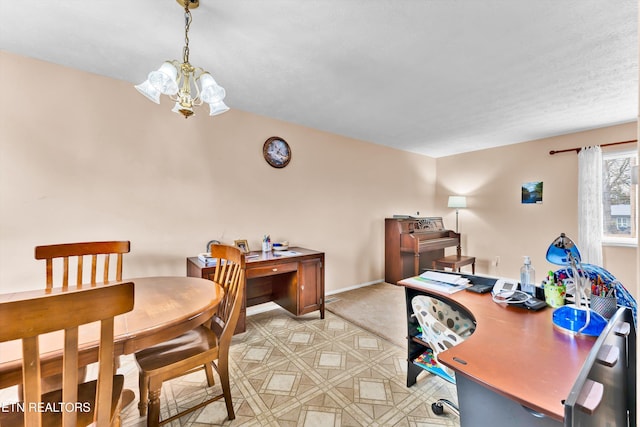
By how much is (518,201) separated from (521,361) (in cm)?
438

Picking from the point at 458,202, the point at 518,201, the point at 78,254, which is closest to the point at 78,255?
the point at 78,254

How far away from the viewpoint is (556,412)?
0.63 m

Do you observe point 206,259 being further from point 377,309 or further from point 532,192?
point 532,192

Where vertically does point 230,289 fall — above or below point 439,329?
above

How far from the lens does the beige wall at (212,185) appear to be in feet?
6.61

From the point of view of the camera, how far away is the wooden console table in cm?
256

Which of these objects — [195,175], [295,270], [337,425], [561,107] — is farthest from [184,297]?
[561,107]

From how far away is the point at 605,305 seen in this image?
120 cm

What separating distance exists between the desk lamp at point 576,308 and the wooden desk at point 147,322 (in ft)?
5.35

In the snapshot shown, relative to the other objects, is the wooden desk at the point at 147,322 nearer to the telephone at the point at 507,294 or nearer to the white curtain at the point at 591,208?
the telephone at the point at 507,294

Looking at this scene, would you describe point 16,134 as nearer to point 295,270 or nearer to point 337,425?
point 295,270

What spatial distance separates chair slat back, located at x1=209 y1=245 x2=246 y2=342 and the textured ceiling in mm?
1468

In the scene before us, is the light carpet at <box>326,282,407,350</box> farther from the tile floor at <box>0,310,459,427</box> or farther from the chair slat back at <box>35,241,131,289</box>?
the chair slat back at <box>35,241,131,289</box>

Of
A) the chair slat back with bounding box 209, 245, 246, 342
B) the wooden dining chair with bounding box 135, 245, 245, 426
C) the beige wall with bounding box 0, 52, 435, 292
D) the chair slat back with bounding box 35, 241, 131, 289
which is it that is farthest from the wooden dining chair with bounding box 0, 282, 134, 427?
the beige wall with bounding box 0, 52, 435, 292
